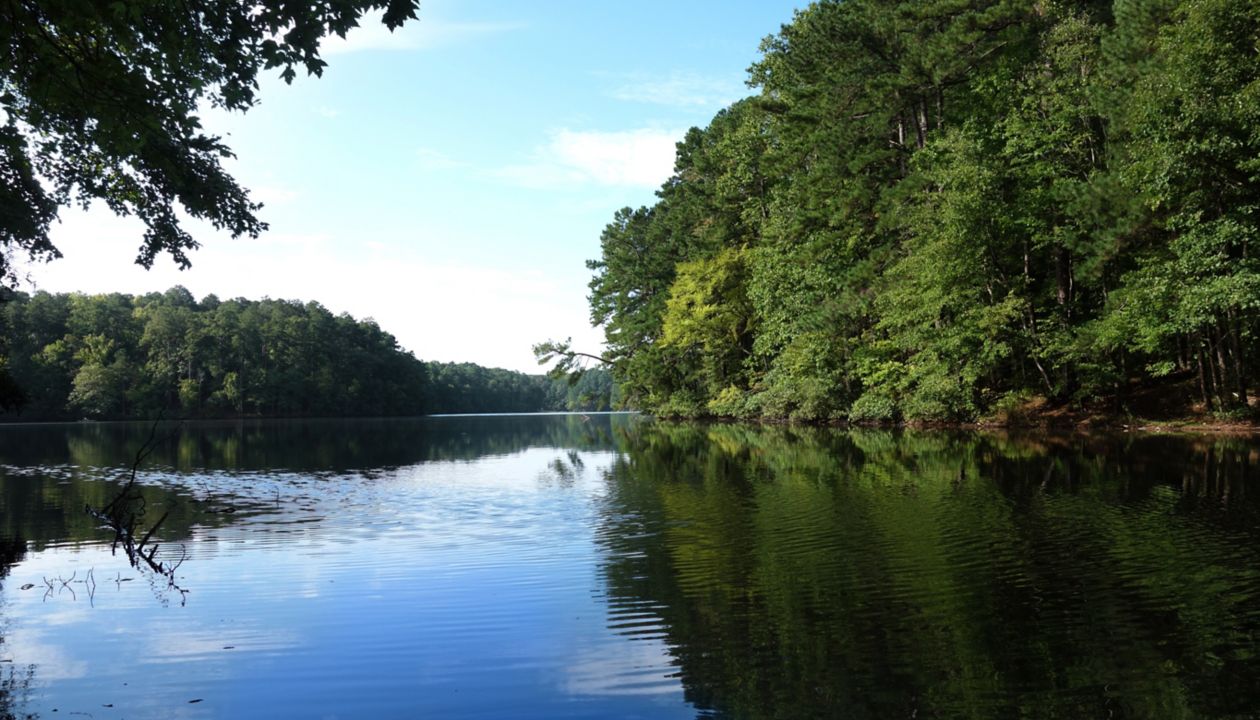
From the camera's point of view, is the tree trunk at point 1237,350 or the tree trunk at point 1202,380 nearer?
the tree trunk at point 1237,350

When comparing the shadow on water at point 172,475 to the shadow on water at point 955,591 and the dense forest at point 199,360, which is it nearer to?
the shadow on water at point 955,591

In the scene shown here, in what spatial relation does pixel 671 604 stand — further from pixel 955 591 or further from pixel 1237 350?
pixel 1237 350

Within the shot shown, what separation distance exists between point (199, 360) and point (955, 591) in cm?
11967

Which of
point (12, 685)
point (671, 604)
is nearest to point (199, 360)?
point (12, 685)

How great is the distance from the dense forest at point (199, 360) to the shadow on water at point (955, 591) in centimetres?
6647

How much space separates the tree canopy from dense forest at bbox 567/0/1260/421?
88.9 ft

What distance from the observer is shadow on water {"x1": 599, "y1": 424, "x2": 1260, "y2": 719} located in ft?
17.5

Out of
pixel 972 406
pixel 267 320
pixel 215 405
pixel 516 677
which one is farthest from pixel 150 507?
pixel 267 320

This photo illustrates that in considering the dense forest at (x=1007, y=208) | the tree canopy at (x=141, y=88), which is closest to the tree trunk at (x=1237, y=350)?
the dense forest at (x=1007, y=208)

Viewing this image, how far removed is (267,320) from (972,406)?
113516mm

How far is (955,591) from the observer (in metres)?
7.96

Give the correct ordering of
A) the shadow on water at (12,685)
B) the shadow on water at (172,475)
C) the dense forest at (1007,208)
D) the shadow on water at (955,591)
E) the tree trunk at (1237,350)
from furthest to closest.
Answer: the tree trunk at (1237,350) → the dense forest at (1007,208) → the shadow on water at (172,475) → the shadow on water at (12,685) → the shadow on water at (955,591)

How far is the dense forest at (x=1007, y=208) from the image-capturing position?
25.0 metres

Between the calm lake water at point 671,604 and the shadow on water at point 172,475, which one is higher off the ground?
the shadow on water at point 172,475
